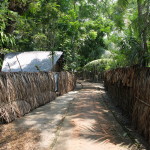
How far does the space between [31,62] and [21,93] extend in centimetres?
889

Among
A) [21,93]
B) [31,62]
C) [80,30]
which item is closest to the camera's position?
[21,93]

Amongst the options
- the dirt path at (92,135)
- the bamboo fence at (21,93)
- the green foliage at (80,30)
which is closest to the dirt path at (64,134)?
the dirt path at (92,135)

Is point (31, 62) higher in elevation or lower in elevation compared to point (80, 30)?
lower

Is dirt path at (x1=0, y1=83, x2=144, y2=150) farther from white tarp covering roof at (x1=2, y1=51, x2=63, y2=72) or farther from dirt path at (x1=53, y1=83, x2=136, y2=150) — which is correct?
A: white tarp covering roof at (x1=2, y1=51, x2=63, y2=72)

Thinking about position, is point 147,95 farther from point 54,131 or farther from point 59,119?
point 59,119

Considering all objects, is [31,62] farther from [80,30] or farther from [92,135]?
[92,135]

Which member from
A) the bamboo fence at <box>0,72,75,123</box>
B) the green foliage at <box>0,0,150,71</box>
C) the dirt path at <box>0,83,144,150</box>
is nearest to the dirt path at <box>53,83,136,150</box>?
the dirt path at <box>0,83,144,150</box>

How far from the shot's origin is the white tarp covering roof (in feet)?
40.8

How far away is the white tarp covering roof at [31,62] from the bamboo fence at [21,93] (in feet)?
18.7

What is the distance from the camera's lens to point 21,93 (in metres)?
4.70

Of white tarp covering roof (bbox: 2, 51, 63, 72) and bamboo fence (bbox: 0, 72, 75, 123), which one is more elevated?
white tarp covering roof (bbox: 2, 51, 63, 72)

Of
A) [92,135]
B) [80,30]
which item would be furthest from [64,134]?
[80,30]

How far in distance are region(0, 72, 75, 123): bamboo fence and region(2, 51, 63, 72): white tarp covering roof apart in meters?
5.71

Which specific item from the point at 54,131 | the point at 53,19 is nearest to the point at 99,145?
the point at 54,131
